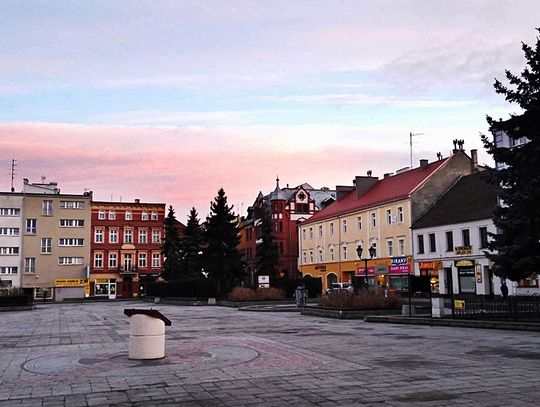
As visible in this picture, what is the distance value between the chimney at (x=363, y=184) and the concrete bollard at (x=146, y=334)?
2325 inches

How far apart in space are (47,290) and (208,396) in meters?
74.5

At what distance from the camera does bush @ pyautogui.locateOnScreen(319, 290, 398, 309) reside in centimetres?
2828

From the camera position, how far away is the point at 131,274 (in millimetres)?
82250

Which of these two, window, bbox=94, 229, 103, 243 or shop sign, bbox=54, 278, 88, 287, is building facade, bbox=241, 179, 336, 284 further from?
shop sign, bbox=54, 278, 88, 287

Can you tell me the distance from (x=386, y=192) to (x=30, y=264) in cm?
4748

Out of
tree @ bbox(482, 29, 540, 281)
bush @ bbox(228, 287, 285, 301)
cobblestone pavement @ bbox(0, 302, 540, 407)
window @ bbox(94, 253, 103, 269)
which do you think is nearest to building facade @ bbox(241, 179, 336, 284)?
window @ bbox(94, 253, 103, 269)

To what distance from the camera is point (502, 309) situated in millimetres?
23672

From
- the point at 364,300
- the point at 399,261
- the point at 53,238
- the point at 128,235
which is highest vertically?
the point at 128,235

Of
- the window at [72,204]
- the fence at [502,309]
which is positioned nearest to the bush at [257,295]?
the fence at [502,309]

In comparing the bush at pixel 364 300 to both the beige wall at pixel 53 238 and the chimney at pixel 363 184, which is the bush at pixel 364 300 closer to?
the chimney at pixel 363 184

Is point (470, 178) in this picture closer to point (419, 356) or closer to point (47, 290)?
point (419, 356)

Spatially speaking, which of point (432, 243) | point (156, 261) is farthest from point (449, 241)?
point (156, 261)

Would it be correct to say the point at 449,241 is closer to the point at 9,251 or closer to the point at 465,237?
the point at 465,237

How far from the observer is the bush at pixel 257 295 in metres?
43.8
